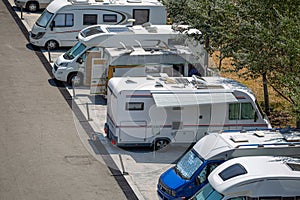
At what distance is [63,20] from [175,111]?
12.5 meters

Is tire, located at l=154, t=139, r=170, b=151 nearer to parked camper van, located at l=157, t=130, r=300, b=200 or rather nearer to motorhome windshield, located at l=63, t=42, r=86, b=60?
parked camper van, located at l=157, t=130, r=300, b=200

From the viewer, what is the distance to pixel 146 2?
1320 inches

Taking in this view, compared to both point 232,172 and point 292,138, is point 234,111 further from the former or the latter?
point 232,172

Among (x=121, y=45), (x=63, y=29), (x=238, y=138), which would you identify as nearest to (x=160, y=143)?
(x=238, y=138)

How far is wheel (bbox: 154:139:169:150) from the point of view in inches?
876

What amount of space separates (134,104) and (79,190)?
353 centimetres

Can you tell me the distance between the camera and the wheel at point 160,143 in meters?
22.2

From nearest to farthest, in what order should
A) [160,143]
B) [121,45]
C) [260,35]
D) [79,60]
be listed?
[260,35] → [160,143] → [121,45] → [79,60]

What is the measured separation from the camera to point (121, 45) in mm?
26953

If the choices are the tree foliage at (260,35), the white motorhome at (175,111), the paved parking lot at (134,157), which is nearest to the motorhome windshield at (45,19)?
the paved parking lot at (134,157)

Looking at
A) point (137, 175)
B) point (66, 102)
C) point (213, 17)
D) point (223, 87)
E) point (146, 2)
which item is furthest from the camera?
point (146, 2)

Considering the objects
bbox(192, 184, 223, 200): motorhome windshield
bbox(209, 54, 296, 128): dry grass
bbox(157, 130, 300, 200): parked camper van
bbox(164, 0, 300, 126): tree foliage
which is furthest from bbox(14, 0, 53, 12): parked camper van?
bbox(192, 184, 223, 200): motorhome windshield

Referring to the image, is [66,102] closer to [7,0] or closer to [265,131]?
[265,131]

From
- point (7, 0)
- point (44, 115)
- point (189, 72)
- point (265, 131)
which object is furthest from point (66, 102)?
point (7, 0)
